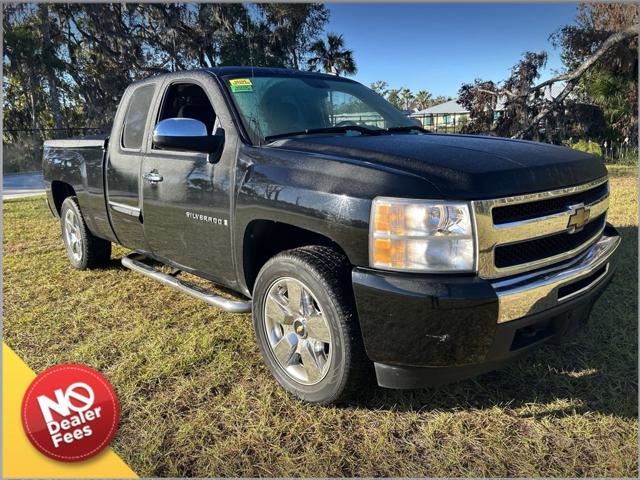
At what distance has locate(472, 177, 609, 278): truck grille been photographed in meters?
2.17

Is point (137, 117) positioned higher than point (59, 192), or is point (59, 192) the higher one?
point (137, 117)

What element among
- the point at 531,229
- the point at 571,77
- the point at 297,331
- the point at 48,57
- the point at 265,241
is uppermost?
the point at 48,57

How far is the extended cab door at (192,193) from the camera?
10.1 feet

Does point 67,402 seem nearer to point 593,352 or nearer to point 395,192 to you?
point 395,192

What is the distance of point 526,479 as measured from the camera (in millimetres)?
2164

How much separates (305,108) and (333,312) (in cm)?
157

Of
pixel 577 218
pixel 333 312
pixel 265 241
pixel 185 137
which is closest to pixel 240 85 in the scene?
pixel 185 137

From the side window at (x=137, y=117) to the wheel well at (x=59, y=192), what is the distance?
5.58 feet

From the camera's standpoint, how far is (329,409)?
2672mm

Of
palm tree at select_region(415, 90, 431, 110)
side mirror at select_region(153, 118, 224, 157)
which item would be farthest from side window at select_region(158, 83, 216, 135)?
palm tree at select_region(415, 90, 431, 110)

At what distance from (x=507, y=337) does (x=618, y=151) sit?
18.0 m

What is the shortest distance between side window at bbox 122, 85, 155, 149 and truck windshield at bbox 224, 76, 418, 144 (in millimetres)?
986

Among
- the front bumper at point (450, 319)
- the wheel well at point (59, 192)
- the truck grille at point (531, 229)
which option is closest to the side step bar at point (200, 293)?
the front bumper at point (450, 319)

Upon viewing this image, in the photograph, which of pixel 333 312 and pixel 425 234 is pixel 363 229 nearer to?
pixel 425 234
